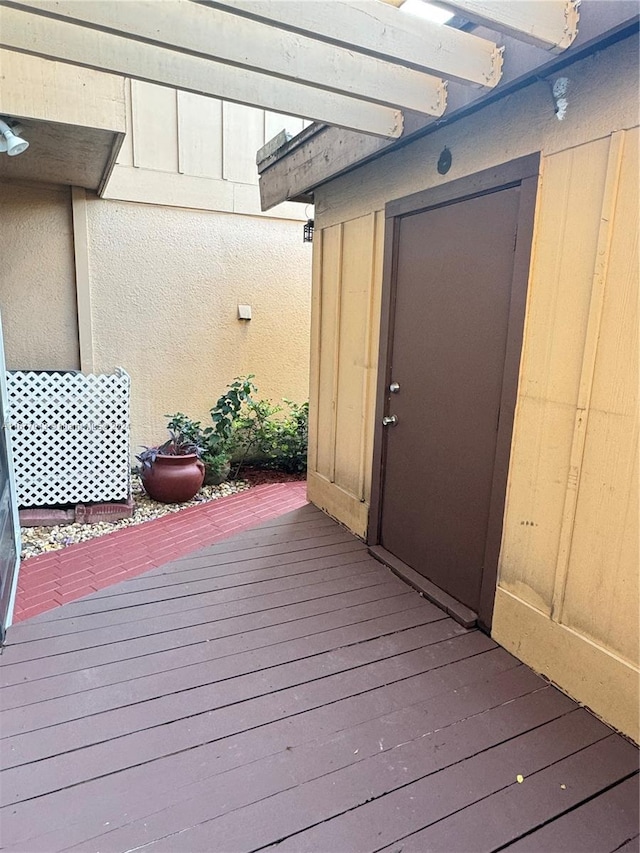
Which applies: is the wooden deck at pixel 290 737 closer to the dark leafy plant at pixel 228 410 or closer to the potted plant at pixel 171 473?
the potted plant at pixel 171 473

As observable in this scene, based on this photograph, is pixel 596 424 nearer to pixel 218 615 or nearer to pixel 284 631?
pixel 284 631

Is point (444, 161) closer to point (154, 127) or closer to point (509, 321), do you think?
point (509, 321)

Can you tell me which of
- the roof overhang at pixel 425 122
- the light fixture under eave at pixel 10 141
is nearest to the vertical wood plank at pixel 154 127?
the roof overhang at pixel 425 122

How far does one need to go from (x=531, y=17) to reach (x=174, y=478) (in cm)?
413

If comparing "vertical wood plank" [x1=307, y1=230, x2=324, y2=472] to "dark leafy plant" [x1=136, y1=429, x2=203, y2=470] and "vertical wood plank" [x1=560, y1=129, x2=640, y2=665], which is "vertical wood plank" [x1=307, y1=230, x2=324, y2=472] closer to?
"dark leafy plant" [x1=136, y1=429, x2=203, y2=470]

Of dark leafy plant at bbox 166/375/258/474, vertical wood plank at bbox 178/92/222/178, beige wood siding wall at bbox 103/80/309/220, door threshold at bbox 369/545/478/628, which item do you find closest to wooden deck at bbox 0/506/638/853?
door threshold at bbox 369/545/478/628

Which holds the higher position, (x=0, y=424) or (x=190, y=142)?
(x=190, y=142)

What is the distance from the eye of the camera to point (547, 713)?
1.91 m

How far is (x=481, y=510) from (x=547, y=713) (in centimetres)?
88

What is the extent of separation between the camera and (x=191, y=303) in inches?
214

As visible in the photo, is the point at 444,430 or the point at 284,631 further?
the point at 444,430

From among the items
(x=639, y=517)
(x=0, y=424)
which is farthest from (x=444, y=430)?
(x=0, y=424)

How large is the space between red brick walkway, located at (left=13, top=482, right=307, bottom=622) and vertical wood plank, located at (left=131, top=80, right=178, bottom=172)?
348cm

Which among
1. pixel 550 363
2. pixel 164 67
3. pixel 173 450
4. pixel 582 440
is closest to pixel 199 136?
pixel 173 450
